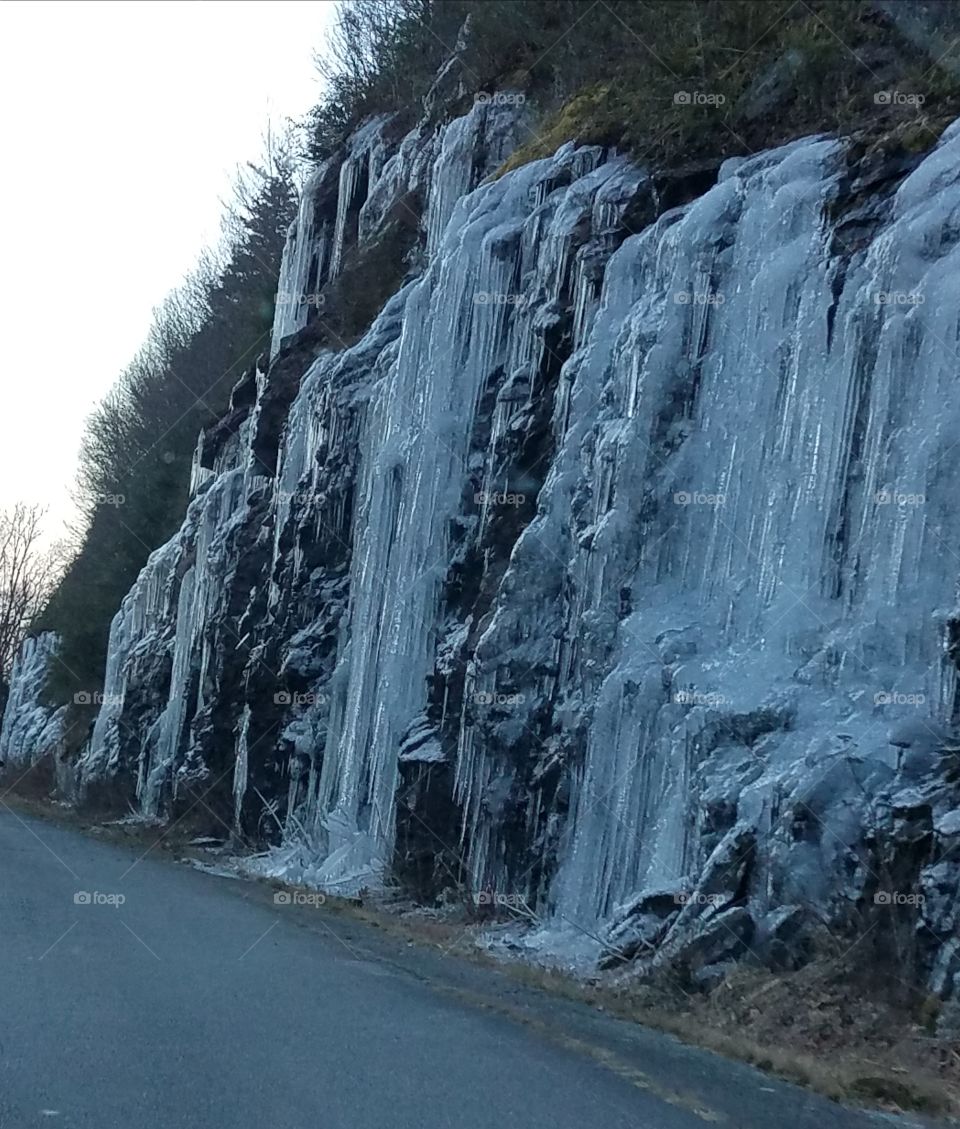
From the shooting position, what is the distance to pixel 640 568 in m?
15.1

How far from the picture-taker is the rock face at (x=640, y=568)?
11.5 metres

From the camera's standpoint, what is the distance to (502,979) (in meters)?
11.2

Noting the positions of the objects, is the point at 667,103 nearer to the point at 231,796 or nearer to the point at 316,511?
the point at 316,511

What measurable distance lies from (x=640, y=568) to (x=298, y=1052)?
27.1 feet

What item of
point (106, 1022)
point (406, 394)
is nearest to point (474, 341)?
point (406, 394)

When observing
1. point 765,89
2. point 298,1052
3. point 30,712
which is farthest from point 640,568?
point 30,712

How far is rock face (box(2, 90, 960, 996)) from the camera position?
11.5m

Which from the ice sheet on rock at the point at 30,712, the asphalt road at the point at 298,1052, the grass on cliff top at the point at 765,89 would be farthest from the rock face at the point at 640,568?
the ice sheet on rock at the point at 30,712

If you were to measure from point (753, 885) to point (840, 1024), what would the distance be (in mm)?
1874

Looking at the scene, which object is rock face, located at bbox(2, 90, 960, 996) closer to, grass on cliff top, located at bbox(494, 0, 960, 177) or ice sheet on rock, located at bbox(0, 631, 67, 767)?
grass on cliff top, located at bbox(494, 0, 960, 177)

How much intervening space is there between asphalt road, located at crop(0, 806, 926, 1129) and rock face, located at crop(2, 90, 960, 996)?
2490 millimetres

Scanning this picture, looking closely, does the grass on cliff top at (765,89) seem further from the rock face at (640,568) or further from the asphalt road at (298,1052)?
the asphalt road at (298,1052)

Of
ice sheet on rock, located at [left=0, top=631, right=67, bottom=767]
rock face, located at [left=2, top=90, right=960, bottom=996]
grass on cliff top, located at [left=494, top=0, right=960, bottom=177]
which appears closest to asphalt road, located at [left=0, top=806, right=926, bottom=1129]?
rock face, located at [left=2, top=90, right=960, bottom=996]

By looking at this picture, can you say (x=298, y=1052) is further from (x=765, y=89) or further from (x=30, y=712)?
(x=30, y=712)
